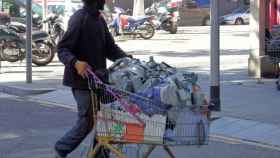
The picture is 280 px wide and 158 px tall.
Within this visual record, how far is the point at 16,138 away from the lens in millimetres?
8859

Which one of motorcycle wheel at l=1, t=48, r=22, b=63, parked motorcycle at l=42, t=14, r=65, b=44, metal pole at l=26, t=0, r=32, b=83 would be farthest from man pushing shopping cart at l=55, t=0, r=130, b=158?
parked motorcycle at l=42, t=14, r=65, b=44

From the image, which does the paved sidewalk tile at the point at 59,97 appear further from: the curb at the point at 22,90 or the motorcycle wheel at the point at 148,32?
the motorcycle wheel at the point at 148,32

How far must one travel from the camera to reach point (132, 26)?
2694cm

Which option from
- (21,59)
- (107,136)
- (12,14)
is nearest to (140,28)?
(21,59)

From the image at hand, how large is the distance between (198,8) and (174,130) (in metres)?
37.9

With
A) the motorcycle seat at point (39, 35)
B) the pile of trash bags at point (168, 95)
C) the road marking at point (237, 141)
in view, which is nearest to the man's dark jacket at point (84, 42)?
the pile of trash bags at point (168, 95)

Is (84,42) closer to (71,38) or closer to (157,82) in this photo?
(71,38)

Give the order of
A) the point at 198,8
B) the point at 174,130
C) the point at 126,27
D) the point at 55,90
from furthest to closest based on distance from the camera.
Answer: the point at 198,8, the point at 126,27, the point at 55,90, the point at 174,130

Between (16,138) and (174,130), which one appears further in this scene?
(16,138)

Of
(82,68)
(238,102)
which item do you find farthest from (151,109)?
(238,102)

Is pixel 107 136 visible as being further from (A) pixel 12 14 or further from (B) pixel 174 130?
(A) pixel 12 14

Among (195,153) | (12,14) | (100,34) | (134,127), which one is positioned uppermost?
(12,14)

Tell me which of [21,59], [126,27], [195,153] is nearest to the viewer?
[195,153]

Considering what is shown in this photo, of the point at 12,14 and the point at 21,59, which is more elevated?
the point at 12,14
